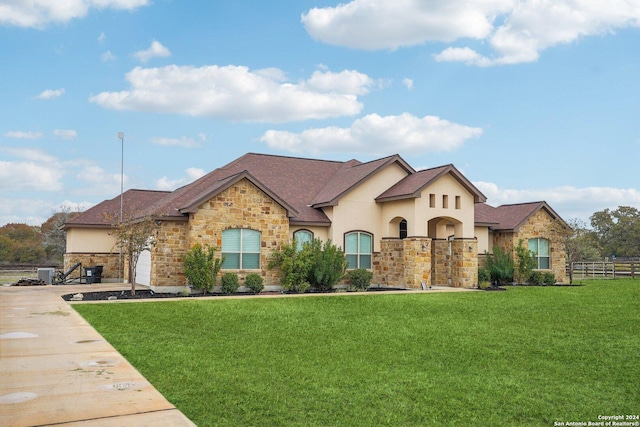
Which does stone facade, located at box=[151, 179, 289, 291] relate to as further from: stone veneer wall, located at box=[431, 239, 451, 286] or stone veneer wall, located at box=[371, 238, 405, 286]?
stone veneer wall, located at box=[431, 239, 451, 286]

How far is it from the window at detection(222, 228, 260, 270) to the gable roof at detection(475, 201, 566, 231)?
1256 centimetres

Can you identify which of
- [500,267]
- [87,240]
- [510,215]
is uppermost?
Answer: [510,215]

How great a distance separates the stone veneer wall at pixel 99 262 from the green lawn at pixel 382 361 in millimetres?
13967

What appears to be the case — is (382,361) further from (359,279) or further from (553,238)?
(553,238)

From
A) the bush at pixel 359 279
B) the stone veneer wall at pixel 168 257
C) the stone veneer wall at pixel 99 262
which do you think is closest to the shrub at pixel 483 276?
the bush at pixel 359 279

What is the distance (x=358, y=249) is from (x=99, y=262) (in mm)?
14406

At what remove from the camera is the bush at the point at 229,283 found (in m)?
22.4

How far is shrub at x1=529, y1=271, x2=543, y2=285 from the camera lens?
30.0 m

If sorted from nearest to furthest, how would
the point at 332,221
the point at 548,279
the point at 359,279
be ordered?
the point at 359,279 → the point at 332,221 → the point at 548,279

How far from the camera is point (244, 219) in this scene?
23500mm

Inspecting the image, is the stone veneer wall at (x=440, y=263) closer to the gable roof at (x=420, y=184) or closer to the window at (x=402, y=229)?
the window at (x=402, y=229)

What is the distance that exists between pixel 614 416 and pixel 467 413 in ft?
5.78

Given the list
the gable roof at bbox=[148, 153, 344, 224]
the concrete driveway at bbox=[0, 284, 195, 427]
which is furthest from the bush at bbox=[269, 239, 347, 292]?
the concrete driveway at bbox=[0, 284, 195, 427]

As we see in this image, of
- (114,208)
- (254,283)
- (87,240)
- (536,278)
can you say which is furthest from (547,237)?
(87,240)
